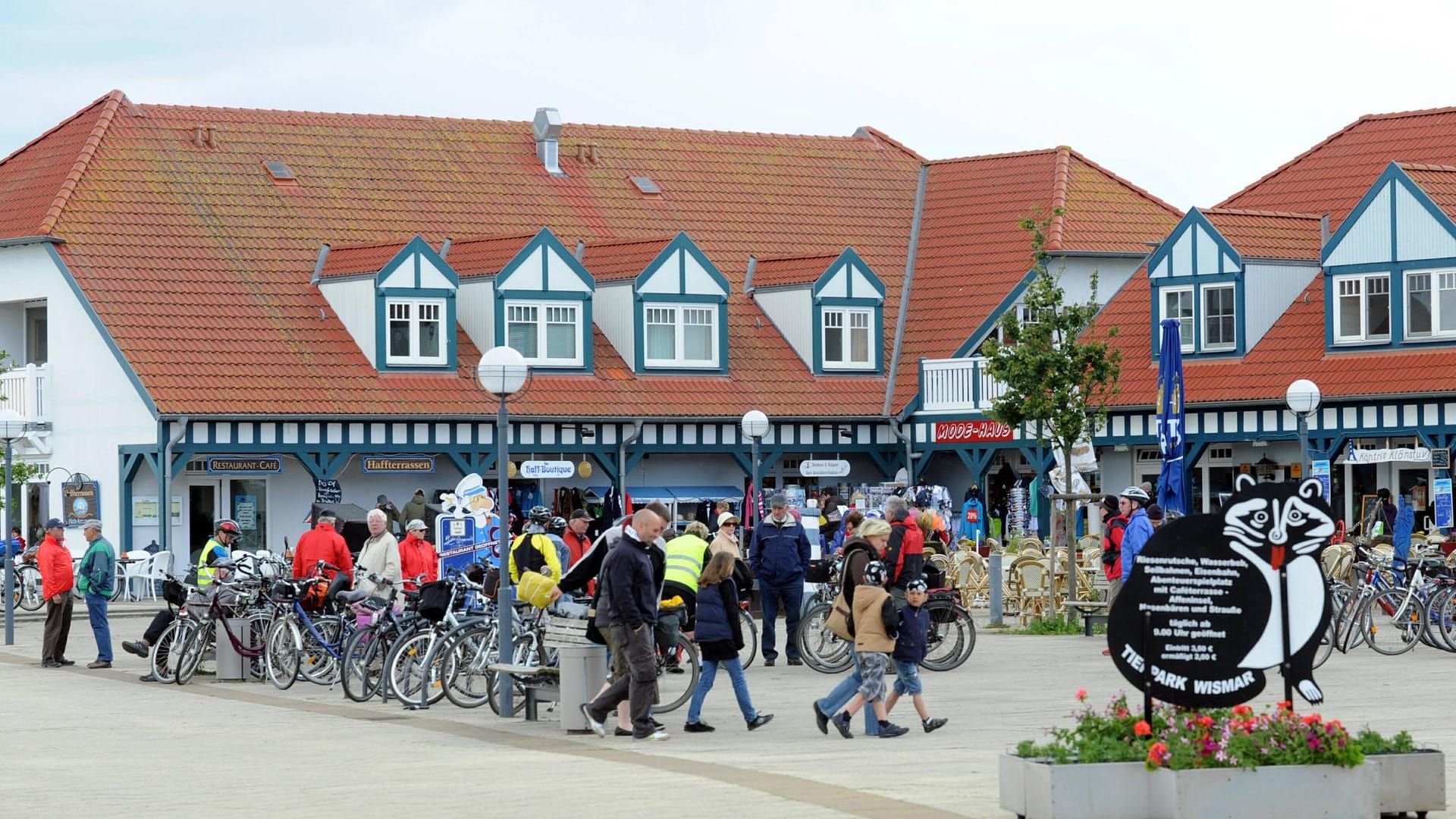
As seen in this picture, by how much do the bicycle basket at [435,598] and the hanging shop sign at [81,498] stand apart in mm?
21062

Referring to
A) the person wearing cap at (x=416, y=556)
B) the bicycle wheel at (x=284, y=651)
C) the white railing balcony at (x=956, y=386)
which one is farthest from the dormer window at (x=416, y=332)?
the bicycle wheel at (x=284, y=651)

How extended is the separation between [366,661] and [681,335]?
23882 millimetres

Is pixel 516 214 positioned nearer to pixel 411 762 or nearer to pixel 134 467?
pixel 134 467

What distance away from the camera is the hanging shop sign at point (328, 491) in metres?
39.7

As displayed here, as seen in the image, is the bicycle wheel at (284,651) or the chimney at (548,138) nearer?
the bicycle wheel at (284,651)

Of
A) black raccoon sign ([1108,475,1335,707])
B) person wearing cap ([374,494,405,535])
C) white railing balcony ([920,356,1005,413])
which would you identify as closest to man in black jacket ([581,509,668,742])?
black raccoon sign ([1108,475,1335,707])

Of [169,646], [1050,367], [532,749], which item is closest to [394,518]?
[1050,367]

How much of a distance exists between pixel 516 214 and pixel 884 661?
28903 millimetres

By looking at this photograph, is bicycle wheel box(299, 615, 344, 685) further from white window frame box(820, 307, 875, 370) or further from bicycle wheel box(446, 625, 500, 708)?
white window frame box(820, 307, 875, 370)

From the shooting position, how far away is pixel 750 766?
14.9 m

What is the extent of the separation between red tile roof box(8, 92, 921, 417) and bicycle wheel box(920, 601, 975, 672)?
1804 centimetres

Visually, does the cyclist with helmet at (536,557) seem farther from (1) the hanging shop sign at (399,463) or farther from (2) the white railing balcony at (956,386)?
(2) the white railing balcony at (956,386)

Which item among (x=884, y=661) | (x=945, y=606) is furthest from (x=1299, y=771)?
(x=945, y=606)

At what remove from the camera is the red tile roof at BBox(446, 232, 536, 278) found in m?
42.2
